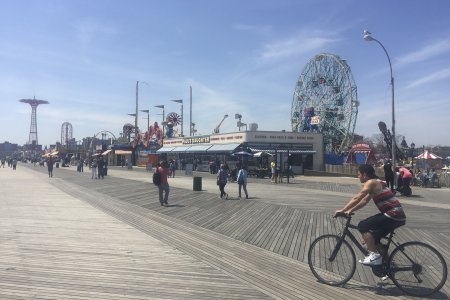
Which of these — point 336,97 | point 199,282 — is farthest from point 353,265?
point 336,97

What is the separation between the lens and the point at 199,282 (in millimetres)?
6359

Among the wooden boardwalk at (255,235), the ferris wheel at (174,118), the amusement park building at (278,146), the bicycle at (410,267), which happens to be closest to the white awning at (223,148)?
the amusement park building at (278,146)

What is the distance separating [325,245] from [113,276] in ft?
10.2

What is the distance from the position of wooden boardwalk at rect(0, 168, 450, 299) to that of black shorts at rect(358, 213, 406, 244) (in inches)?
30.2

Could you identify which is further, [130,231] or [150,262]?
[130,231]

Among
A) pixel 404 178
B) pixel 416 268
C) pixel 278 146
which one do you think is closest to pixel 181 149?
pixel 278 146

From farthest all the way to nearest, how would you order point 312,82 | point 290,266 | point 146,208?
point 312,82, point 146,208, point 290,266

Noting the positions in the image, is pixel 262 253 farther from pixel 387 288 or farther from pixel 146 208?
pixel 146 208

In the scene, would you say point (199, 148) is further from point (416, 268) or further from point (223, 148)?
point (416, 268)

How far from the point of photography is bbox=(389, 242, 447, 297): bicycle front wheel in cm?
582

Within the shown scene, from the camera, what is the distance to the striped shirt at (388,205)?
5898 millimetres

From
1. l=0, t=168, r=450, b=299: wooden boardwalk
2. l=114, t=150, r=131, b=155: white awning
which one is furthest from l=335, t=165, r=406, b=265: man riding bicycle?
l=114, t=150, r=131, b=155: white awning

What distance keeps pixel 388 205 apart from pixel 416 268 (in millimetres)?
902

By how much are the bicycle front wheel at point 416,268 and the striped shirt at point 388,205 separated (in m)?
0.39
